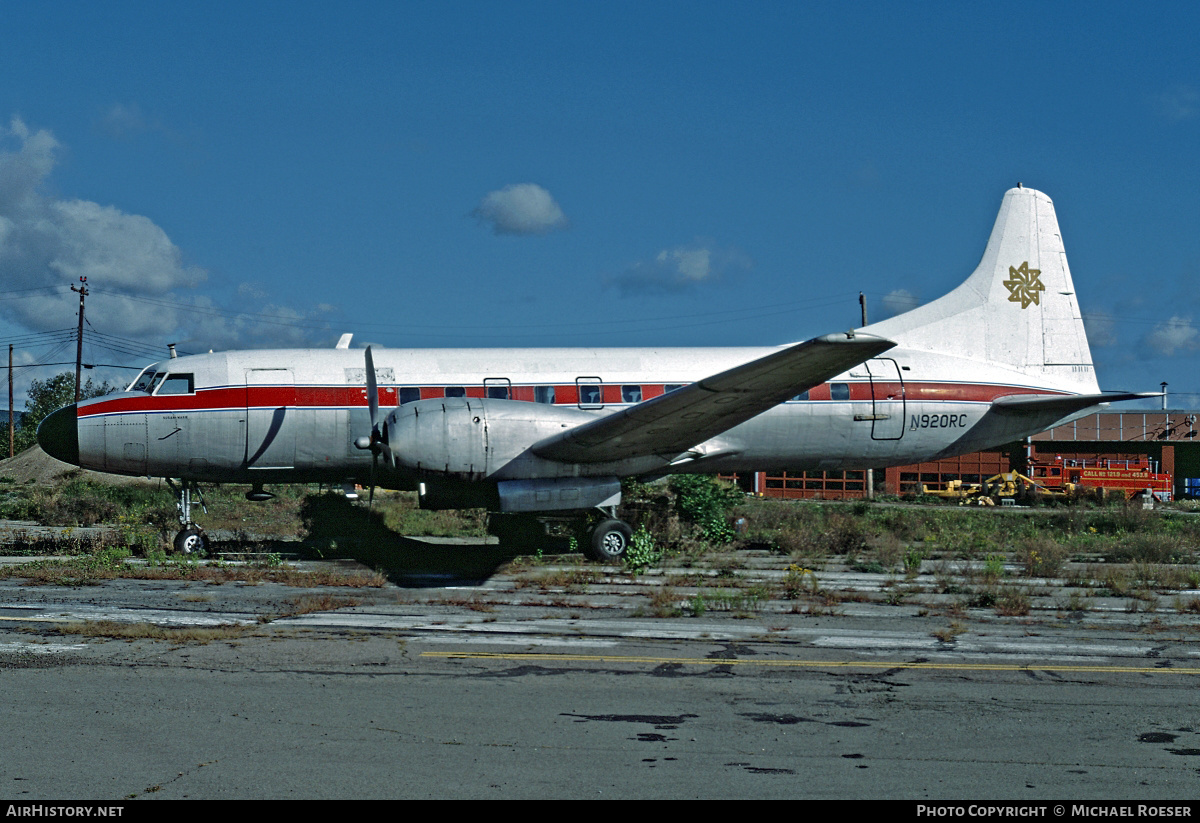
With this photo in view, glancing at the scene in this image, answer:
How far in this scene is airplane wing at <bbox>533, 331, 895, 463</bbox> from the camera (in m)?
12.4

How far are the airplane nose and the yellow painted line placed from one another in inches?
445

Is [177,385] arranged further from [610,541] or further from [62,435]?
[610,541]

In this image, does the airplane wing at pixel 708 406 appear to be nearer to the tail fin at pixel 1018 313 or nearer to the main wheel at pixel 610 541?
the main wheel at pixel 610 541

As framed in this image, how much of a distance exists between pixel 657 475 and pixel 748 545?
4.56 meters

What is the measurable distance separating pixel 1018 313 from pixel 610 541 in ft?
→ 34.6

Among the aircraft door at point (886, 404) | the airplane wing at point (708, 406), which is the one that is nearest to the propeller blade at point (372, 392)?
the airplane wing at point (708, 406)

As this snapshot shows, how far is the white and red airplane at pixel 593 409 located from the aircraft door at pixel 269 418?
0.03 m

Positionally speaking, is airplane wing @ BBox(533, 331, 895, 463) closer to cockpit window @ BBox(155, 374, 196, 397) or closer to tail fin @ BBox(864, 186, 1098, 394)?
tail fin @ BBox(864, 186, 1098, 394)

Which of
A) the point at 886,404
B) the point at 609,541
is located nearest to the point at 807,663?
the point at 609,541

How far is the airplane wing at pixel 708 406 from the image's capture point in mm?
12414

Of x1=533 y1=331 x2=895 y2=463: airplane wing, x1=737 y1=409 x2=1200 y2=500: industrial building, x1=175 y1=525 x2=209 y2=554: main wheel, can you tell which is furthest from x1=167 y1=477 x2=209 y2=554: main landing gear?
x1=737 y1=409 x2=1200 y2=500: industrial building

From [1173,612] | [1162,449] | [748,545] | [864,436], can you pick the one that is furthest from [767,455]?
[1162,449]

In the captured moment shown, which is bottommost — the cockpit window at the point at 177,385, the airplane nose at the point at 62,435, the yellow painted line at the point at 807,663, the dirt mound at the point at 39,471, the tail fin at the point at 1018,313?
the yellow painted line at the point at 807,663

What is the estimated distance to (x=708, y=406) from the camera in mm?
14875
